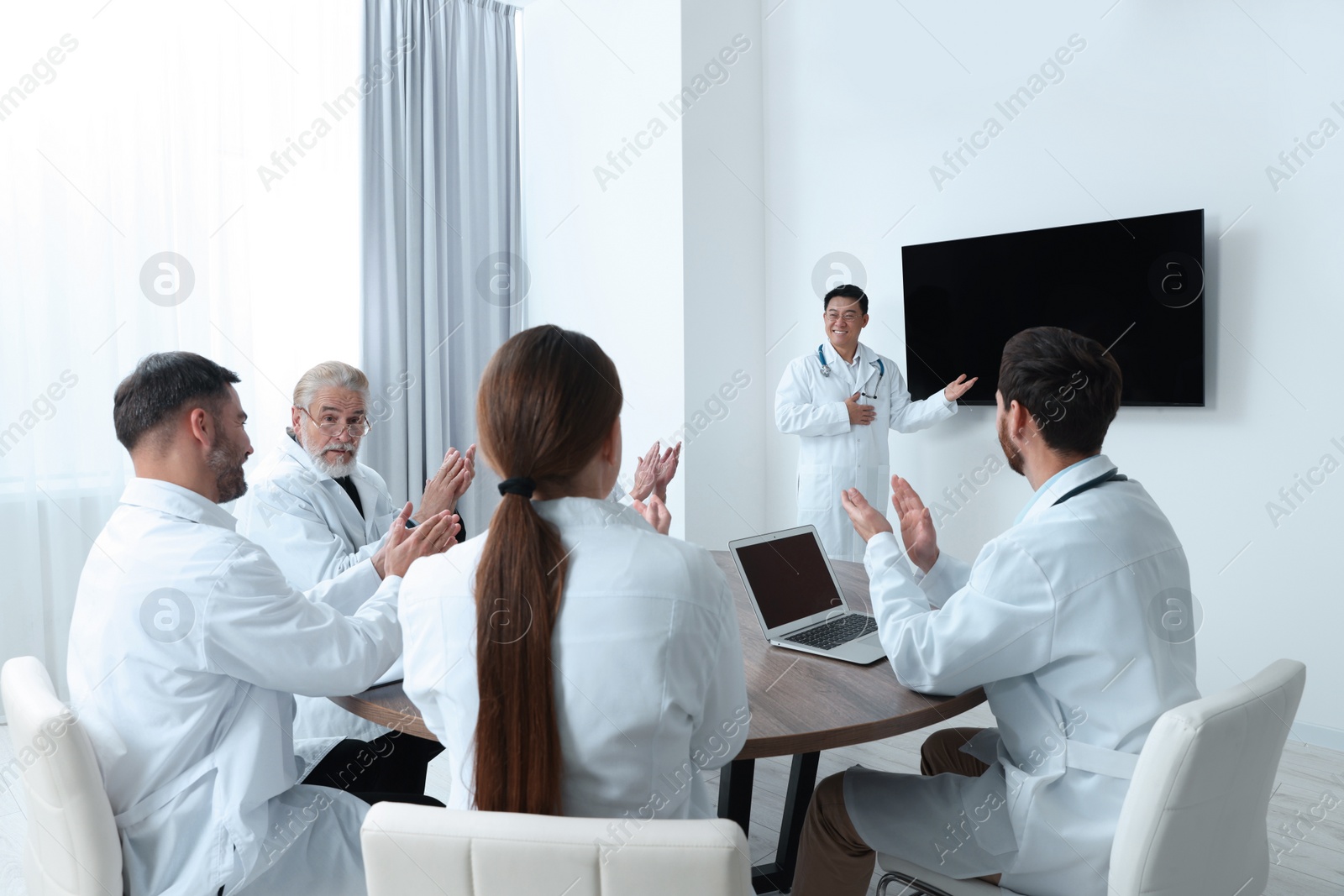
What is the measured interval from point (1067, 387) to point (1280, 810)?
2049 millimetres

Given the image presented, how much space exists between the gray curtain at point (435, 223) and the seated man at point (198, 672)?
2.98 meters

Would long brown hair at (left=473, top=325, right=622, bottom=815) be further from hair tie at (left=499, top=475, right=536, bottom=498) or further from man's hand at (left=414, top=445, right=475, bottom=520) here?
man's hand at (left=414, top=445, right=475, bottom=520)

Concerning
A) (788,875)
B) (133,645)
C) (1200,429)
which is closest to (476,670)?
(133,645)

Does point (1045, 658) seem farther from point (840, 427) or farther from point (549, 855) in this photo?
point (840, 427)

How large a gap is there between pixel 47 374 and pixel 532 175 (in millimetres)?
2720

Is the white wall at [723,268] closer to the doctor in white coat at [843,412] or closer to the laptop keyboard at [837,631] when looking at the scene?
the doctor in white coat at [843,412]

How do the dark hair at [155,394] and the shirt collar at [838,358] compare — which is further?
the shirt collar at [838,358]

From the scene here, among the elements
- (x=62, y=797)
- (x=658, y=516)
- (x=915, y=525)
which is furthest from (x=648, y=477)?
(x=62, y=797)

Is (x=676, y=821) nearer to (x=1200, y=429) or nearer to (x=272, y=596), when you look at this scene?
(x=272, y=596)

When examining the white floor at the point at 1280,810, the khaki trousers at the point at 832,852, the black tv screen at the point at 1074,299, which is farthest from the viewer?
the black tv screen at the point at 1074,299

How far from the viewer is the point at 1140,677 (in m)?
1.53

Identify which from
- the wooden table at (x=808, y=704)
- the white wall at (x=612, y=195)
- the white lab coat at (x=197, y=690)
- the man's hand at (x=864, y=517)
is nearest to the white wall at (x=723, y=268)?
the white wall at (x=612, y=195)

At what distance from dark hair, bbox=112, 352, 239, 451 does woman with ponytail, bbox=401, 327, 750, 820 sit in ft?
2.33

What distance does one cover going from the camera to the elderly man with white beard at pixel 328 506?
2137 mm
